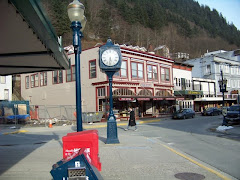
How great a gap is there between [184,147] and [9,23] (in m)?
9.24

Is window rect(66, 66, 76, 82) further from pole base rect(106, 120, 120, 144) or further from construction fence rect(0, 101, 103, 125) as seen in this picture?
pole base rect(106, 120, 120, 144)

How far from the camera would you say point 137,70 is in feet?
114

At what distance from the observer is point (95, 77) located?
31484 mm

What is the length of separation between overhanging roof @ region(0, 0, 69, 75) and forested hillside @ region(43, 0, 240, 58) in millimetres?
55872

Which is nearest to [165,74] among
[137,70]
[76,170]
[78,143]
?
[137,70]

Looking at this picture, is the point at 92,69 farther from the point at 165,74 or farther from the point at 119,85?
the point at 165,74

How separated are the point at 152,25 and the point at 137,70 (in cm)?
5407

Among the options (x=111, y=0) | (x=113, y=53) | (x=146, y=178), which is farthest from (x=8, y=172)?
(x=111, y=0)

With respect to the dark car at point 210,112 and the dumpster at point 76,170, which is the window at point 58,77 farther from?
the dumpster at point 76,170

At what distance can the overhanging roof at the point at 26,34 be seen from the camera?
385cm

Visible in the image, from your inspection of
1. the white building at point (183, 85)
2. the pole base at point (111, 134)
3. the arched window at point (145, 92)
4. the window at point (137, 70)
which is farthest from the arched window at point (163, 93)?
the pole base at point (111, 134)

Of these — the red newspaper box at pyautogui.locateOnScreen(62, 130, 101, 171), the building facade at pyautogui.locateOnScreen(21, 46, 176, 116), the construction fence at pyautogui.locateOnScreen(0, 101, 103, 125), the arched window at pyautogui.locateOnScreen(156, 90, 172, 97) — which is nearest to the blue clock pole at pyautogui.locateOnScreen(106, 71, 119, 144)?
the red newspaper box at pyautogui.locateOnScreen(62, 130, 101, 171)

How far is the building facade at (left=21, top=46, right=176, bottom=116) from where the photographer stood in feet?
103

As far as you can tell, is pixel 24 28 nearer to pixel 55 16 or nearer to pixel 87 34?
pixel 55 16
